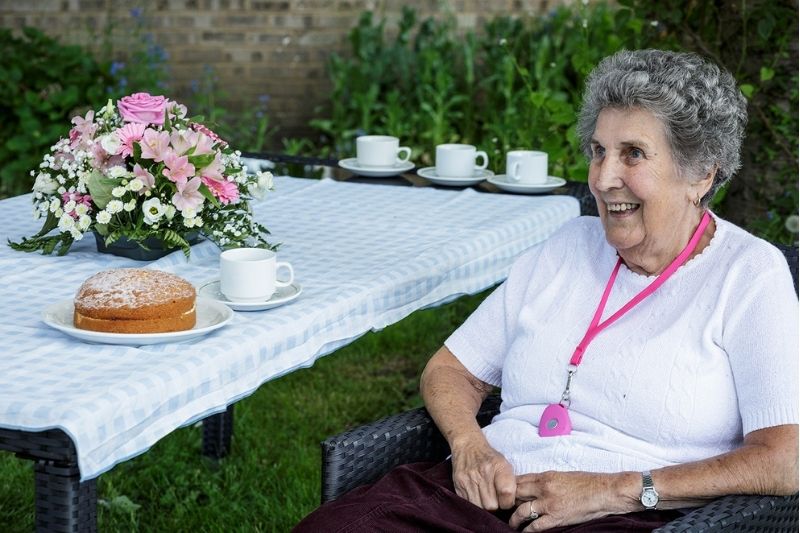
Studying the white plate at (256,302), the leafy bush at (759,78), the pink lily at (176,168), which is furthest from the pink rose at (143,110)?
the leafy bush at (759,78)

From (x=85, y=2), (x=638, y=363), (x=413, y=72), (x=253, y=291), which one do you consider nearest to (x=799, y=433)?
(x=638, y=363)

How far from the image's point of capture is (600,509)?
2.16m

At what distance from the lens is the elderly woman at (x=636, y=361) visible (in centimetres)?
214

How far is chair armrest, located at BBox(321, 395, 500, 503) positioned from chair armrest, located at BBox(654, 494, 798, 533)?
63cm

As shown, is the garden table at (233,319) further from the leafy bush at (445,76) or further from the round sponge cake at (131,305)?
the leafy bush at (445,76)

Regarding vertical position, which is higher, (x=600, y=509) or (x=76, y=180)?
(x=76, y=180)

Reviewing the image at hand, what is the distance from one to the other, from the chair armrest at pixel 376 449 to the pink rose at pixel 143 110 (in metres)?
0.88

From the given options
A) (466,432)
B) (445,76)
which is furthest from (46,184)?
(445,76)

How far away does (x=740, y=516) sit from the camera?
203 centimetres

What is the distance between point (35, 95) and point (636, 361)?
5605 mm

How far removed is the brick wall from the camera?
7.66 meters

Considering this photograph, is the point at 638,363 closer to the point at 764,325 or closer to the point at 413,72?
the point at 764,325

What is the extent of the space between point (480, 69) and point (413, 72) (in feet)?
1.48

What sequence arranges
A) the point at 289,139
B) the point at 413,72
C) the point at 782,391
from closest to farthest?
the point at 782,391 < the point at 413,72 < the point at 289,139
